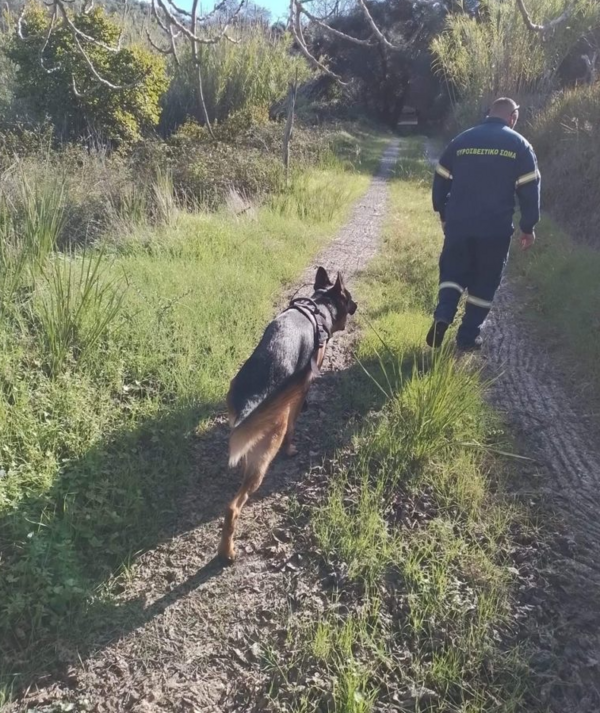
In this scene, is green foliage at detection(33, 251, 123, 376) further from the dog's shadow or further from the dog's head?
the dog's head

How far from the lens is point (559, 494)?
10.2 ft

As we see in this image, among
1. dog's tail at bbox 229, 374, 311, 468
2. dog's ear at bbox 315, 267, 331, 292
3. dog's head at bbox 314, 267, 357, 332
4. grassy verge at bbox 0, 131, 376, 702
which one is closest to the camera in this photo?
grassy verge at bbox 0, 131, 376, 702

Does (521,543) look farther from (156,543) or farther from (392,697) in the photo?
(156,543)

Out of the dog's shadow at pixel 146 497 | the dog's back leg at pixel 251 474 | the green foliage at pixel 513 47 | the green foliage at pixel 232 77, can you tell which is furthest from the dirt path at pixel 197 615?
→ the green foliage at pixel 232 77

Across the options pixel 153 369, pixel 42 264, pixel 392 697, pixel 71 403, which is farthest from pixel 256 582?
pixel 42 264

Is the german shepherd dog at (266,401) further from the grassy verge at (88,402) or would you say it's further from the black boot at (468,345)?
the black boot at (468,345)

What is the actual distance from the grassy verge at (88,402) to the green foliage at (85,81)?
7422 mm

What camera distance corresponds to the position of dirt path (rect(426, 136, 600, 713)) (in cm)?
216

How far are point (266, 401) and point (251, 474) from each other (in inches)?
15.5

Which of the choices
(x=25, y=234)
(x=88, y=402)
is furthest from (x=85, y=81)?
(x=88, y=402)

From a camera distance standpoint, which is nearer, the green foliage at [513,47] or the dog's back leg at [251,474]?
the dog's back leg at [251,474]

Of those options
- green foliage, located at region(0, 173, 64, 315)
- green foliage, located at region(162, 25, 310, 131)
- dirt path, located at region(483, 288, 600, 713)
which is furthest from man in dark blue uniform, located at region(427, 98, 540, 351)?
green foliage, located at region(162, 25, 310, 131)

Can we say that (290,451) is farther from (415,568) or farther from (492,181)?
(492,181)

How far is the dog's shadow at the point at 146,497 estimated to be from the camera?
2.27m
